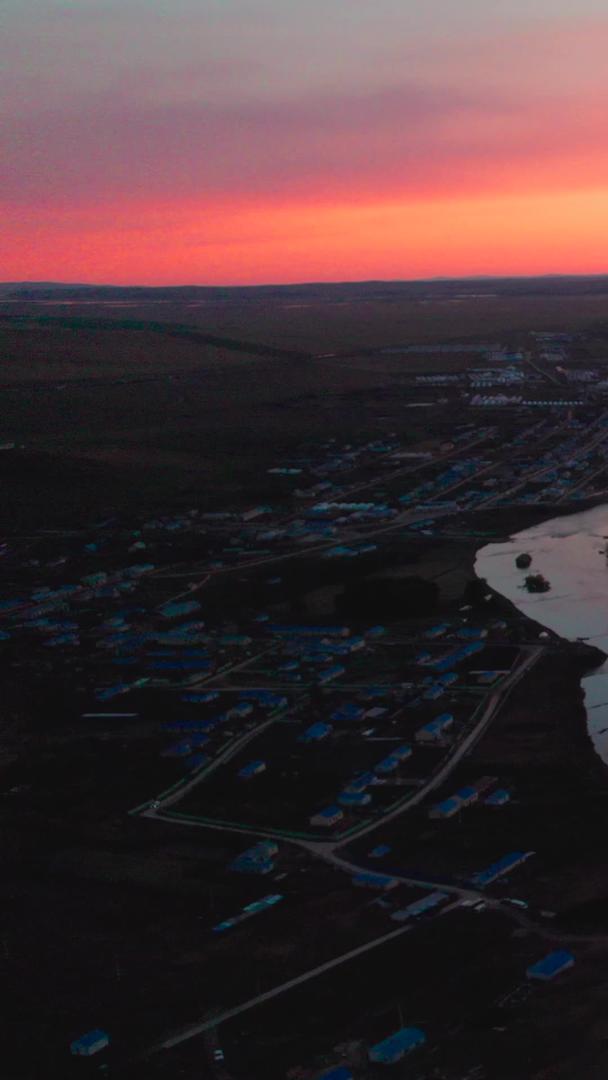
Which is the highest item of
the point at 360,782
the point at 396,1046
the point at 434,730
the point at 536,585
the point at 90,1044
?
the point at 536,585

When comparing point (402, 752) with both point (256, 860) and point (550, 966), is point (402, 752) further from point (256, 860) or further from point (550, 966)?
point (550, 966)

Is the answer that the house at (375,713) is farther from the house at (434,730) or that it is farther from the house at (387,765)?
the house at (387,765)

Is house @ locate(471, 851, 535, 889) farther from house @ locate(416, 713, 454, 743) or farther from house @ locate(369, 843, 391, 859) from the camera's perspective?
house @ locate(416, 713, 454, 743)

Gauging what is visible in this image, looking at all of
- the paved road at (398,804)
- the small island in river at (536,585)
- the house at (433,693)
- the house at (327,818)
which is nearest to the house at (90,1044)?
the paved road at (398,804)

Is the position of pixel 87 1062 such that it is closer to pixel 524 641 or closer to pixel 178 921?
pixel 178 921

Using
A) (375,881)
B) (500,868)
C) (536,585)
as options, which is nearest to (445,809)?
(500,868)

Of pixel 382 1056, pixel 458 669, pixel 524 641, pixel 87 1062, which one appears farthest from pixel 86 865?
pixel 524 641

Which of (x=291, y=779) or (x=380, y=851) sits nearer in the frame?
(x=380, y=851)
